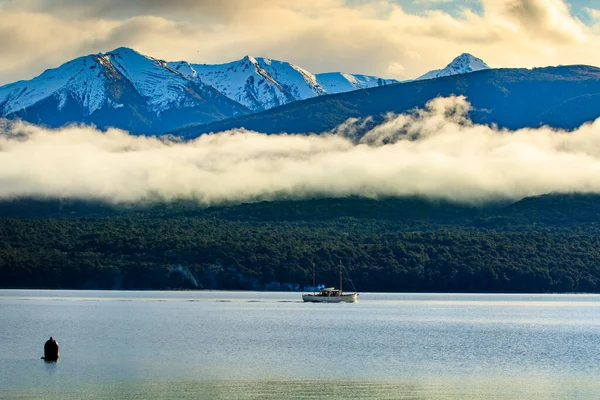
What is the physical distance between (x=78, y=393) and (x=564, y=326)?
66.8 metres

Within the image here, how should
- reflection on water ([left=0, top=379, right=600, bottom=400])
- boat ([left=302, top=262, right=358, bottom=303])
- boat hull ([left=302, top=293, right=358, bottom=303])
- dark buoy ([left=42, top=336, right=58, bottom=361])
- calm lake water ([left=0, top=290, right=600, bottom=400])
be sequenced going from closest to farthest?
reflection on water ([left=0, top=379, right=600, bottom=400]), calm lake water ([left=0, top=290, right=600, bottom=400]), dark buoy ([left=42, top=336, right=58, bottom=361]), boat hull ([left=302, top=293, right=358, bottom=303]), boat ([left=302, top=262, right=358, bottom=303])

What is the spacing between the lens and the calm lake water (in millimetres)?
57469

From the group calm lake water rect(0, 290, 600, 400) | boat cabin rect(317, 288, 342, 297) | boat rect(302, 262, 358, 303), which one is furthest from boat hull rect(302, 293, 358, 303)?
calm lake water rect(0, 290, 600, 400)

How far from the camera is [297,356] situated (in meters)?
75.6

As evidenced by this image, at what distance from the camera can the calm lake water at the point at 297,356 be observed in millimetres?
57469

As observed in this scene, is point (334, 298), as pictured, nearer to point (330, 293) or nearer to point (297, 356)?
point (330, 293)

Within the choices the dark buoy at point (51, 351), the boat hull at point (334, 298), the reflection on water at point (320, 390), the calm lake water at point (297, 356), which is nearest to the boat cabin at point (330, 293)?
the boat hull at point (334, 298)

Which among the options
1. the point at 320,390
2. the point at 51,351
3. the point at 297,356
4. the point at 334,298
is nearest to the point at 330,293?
the point at 334,298

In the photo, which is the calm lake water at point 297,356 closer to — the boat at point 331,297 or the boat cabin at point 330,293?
the boat at point 331,297

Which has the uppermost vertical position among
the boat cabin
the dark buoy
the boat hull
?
the boat cabin

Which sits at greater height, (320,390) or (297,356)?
(297,356)

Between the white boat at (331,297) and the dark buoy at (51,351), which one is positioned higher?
the white boat at (331,297)

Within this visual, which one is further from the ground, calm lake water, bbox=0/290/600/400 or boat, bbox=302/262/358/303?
boat, bbox=302/262/358/303

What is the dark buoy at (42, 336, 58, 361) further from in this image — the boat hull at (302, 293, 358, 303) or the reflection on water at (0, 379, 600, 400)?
the boat hull at (302, 293, 358, 303)
